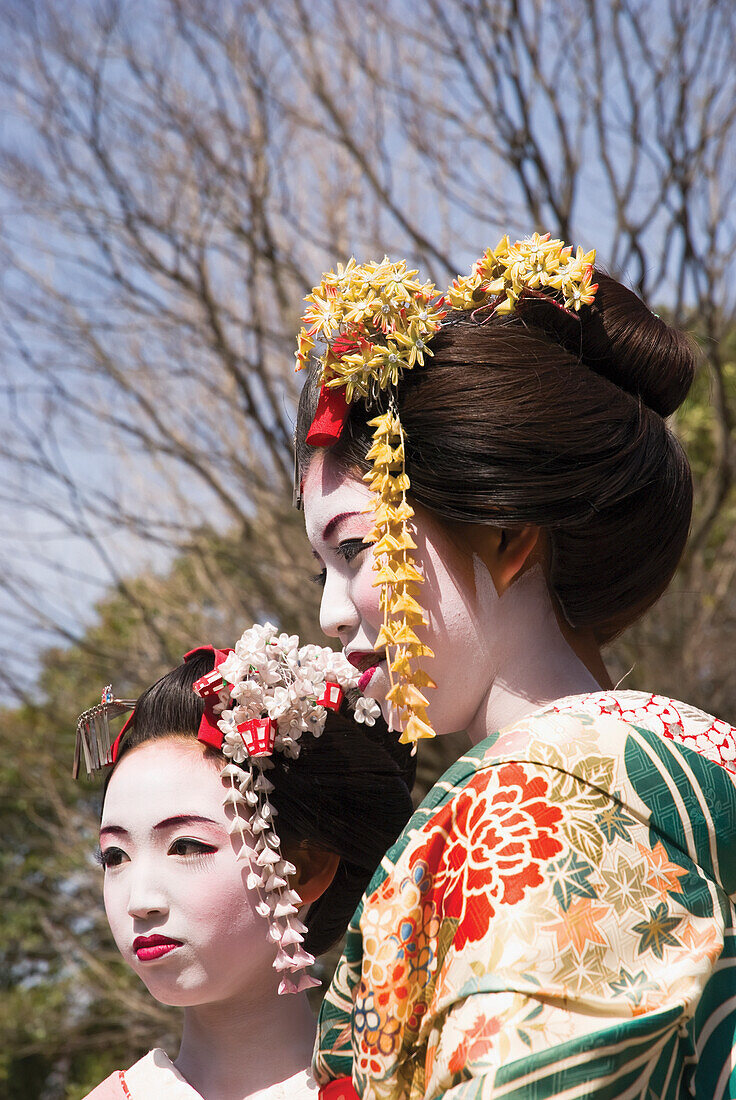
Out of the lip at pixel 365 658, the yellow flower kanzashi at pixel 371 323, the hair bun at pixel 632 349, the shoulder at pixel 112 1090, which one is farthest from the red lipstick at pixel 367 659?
the shoulder at pixel 112 1090

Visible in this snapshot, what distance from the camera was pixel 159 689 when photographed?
6.88 ft

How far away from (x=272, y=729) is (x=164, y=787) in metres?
0.21

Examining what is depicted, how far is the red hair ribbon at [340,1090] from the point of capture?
1411 millimetres

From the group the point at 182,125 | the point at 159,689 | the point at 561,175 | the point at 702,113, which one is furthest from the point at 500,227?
the point at 159,689

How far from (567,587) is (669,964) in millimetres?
516

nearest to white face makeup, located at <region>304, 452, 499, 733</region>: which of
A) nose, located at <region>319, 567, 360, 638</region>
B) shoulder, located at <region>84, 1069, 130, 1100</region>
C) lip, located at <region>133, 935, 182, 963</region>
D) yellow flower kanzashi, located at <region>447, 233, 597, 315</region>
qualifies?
nose, located at <region>319, 567, 360, 638</region>

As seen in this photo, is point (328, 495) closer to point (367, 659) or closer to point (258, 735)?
point (367, 659)

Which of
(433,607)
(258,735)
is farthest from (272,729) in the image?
(433,607)

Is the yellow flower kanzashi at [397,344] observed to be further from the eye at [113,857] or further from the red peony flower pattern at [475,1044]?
the eye at [113,857]

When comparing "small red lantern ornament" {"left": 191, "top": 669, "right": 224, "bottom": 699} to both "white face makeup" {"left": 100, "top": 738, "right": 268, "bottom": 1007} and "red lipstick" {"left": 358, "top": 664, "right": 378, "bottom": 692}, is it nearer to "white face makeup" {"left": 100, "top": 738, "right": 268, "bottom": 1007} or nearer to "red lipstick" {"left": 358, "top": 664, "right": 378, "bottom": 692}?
"white face makeup" {"left": 100, "top": 738, "right": 268, "bottom": 1007}

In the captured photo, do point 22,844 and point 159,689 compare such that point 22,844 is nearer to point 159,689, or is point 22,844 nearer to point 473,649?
point 159,689

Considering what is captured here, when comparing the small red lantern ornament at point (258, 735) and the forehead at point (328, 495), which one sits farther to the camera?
the small red lantern ornament at point (258, 735)

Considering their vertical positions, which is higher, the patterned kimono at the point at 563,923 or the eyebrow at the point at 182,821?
the eyebrow at the point at 182,821

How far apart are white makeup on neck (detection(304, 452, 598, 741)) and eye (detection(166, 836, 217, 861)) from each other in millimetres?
574
